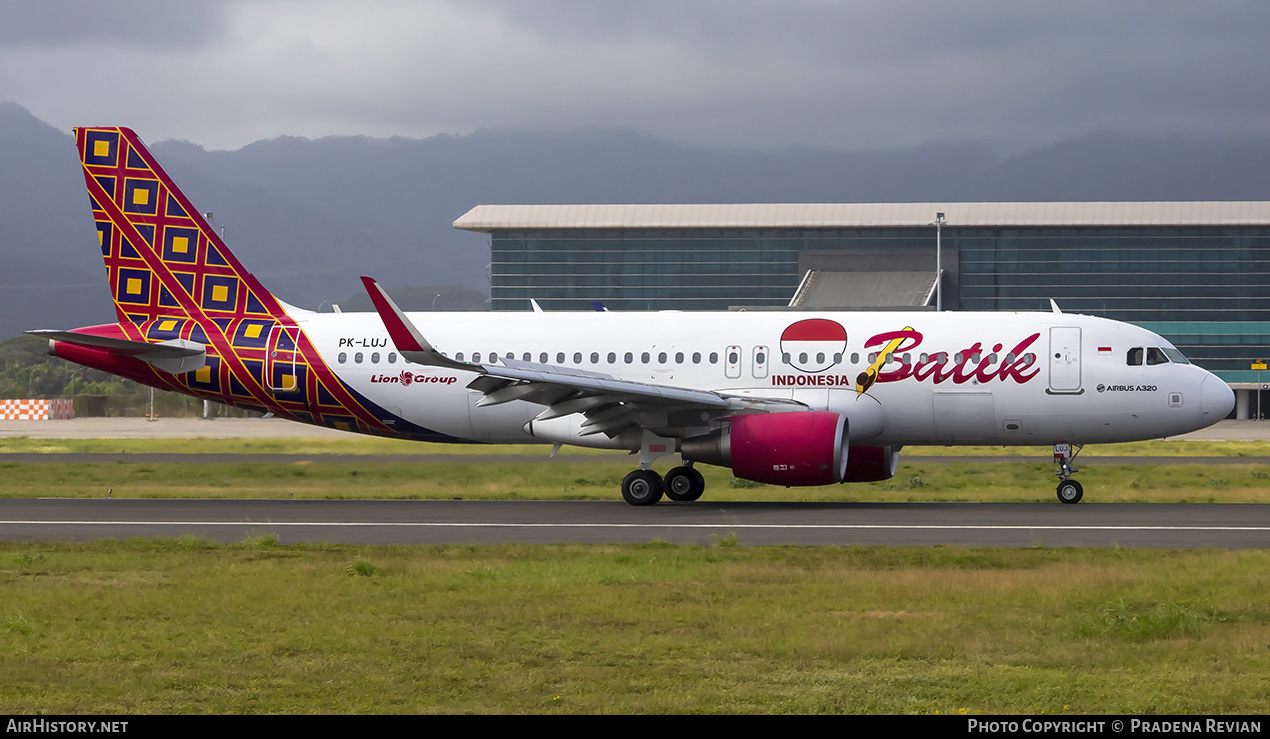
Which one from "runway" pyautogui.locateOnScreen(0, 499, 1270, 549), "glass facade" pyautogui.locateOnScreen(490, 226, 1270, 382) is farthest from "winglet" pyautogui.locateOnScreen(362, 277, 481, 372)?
"glass facade" pyautogui.locateOnScreen(490, 226, 1270, 382)

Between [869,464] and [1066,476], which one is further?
[869,464]

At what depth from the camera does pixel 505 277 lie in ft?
439

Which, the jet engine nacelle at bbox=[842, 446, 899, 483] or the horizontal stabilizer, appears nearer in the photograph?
the jet engine nacelle at bbox=[842, 446, 899, 483]

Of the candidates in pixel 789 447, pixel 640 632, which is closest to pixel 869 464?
pixel 789 447

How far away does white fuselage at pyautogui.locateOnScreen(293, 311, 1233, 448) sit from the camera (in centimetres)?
2617

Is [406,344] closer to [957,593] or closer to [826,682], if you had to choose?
[957,593]

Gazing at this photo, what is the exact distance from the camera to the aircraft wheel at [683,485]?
26578 mm

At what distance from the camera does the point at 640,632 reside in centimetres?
1160

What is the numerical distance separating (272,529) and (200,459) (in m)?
22.6

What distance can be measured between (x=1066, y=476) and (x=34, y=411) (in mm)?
74766

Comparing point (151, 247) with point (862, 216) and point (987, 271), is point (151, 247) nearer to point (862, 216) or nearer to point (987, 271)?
point (862, 216)

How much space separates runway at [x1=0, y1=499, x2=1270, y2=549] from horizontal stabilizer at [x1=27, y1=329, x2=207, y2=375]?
302 cm

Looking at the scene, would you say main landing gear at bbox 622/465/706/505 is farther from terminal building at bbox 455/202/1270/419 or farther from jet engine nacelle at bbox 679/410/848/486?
terminal building at bbox 455/202/1270/419
